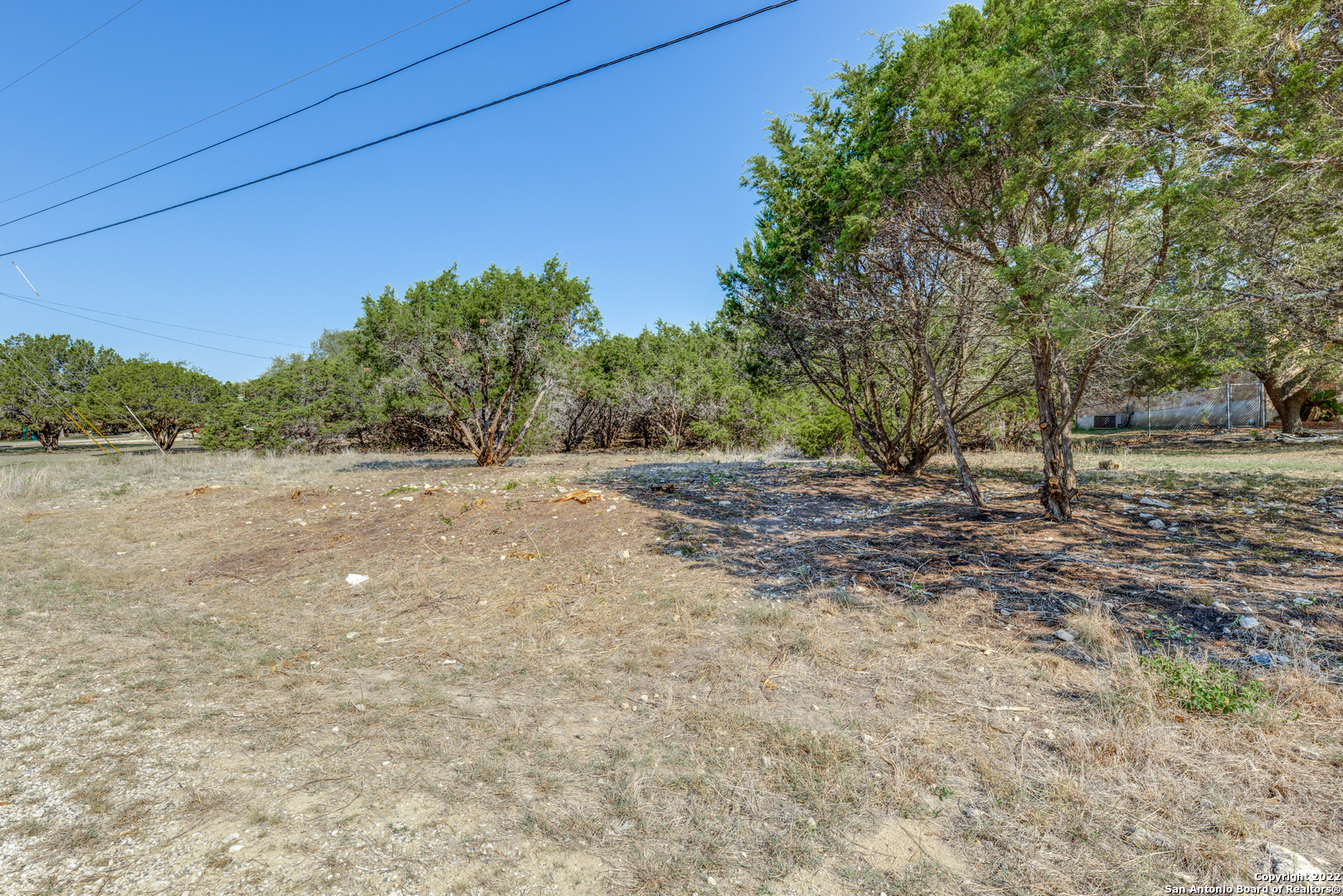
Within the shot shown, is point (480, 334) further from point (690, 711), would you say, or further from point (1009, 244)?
point (690, 711)

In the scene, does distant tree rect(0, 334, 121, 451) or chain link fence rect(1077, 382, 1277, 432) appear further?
distant tree rect(0, 334, 121, 451)

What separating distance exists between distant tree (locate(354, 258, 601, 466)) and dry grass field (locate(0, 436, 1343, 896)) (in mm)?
6228

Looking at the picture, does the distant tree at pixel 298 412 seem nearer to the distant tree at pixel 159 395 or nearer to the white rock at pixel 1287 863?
the distant tree at pixel 159 395

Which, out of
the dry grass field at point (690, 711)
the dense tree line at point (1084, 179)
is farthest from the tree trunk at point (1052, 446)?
the dry grass field at point (690, 711)

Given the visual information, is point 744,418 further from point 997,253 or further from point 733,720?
point 733,720

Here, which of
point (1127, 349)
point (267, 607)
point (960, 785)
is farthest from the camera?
point (1127, 349)

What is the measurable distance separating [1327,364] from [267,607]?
66.8 feet

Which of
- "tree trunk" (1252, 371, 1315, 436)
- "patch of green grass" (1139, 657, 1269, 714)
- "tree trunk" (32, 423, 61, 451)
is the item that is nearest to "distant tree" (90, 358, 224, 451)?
"tree trunk" (32, 423, 61, 451)

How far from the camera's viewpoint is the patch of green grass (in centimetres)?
257

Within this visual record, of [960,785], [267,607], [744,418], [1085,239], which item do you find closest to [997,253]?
[1085,239]

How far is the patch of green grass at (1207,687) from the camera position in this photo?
8.44 ft

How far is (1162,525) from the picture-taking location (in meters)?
5.71

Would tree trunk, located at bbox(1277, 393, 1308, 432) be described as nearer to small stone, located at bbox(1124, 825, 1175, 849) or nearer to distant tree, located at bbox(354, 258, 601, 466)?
distant tree, located at bbox(354, 258, 601, 466)

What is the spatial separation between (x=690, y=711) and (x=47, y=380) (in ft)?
136
